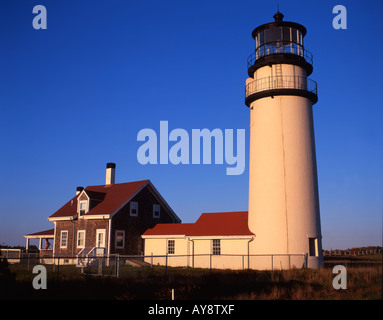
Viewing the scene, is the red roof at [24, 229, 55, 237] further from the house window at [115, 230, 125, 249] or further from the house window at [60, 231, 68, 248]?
Result: the house window at [115, 230, 125, 249]

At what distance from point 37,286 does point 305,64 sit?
71.0 feet

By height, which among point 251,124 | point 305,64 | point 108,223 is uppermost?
point 305,64

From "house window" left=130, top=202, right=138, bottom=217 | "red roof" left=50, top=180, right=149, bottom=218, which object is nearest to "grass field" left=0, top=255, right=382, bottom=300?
"red roof" left=50, top=180, right=149, bottom=218

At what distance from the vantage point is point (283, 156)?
27609mm

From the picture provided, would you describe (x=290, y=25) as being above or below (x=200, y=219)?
above

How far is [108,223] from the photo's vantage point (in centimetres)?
3394

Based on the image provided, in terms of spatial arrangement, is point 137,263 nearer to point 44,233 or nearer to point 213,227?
point 213,227

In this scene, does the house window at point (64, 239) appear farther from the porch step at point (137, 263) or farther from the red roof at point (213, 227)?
the porch step at point (137, 263)

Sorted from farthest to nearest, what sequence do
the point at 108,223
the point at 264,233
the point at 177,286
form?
the point at 108,223 < the point at 264,233 < the point at 177,286

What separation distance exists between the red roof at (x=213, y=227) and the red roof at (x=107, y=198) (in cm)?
367

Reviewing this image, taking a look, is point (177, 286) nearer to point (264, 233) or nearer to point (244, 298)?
point (244, 298)

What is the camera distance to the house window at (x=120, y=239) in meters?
34.1
